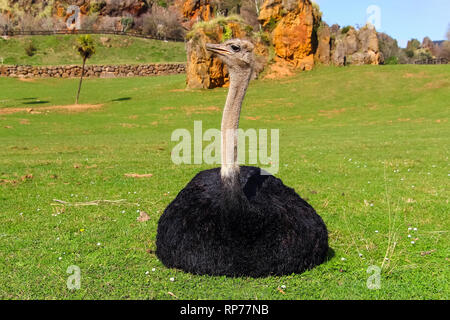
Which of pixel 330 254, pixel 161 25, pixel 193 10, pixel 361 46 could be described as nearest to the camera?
pixel 330 254

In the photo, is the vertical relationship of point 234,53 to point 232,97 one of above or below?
above

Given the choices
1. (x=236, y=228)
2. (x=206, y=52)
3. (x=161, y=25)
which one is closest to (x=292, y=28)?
(x=206, y=52)

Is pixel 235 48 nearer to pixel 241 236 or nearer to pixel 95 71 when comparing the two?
pixel 241 236

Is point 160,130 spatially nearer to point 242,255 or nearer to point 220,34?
point 220,34

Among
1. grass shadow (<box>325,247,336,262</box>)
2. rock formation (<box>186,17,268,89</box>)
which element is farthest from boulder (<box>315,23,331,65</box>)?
grass shadow (<box>325,247,336,262</box>)

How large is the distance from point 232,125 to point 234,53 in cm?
82

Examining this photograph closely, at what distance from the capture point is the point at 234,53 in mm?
4852

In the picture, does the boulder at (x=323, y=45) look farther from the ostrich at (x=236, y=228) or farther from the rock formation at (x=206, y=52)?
the ostrich at (x=236, y=228)

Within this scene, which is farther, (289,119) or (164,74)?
(164,74)

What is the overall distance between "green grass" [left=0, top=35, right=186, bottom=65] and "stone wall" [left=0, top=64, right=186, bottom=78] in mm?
4023

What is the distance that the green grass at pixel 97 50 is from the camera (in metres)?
62.9
